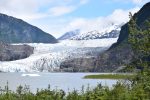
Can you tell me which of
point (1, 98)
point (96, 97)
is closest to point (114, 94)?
point (96, 97)

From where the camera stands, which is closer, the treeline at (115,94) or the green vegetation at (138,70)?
the green vegetation at (138,70)

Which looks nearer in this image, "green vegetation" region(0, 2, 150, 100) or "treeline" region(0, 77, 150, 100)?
"green vegetation" region(0, 2, 150, 100)

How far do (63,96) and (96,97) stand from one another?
8.13 feet

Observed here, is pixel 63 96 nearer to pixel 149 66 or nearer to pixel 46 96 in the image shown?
pixel 46 96

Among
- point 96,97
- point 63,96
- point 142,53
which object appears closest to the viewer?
point 142,53

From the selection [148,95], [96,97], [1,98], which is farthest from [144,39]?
[1,98]

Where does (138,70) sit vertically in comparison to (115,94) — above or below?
above

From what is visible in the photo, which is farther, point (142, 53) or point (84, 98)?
point (84, 98)

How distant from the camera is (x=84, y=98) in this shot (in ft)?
50.6

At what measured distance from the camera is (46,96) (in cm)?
1587

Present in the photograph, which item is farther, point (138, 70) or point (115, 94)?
point (115, 94)

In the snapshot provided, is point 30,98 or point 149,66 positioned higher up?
point 149,66

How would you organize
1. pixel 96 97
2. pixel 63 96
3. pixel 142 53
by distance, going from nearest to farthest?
1. pixel 142 53
2. pixel 96 97
3. pixel 63 96

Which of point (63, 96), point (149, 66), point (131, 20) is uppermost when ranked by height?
point (131, 20)
